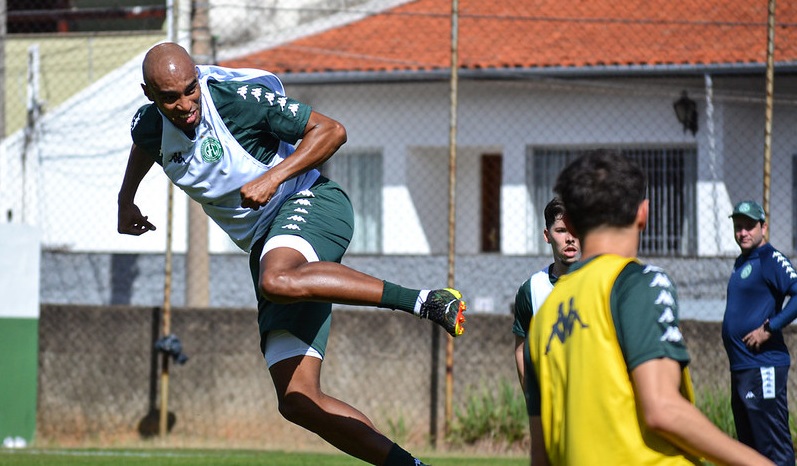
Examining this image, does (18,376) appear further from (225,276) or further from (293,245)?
(293,245)

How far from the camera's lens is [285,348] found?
18.0ft

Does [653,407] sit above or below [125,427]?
above

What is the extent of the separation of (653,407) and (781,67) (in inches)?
489

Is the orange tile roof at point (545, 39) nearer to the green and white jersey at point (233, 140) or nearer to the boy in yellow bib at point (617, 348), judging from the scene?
the green and white jersey at point (233, 140)

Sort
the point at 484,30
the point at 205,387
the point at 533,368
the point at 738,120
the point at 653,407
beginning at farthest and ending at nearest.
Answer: the point at 484,30
the point at 738,120
the point at 205,387
the point at 533,368
the point at 653,407

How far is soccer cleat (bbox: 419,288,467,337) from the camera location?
4832mm

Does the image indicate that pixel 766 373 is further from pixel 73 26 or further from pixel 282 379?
pixel 73 26

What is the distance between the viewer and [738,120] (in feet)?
50.9

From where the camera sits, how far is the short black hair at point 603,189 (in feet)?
9.70

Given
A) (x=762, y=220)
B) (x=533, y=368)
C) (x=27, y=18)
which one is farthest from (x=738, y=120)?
(x=533, y=368)

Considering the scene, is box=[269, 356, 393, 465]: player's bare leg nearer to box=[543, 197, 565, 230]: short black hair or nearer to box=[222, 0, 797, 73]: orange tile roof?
box=[543, 197, 565, 230]: short black hair

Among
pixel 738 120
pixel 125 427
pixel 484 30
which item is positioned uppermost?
pixel 484 30

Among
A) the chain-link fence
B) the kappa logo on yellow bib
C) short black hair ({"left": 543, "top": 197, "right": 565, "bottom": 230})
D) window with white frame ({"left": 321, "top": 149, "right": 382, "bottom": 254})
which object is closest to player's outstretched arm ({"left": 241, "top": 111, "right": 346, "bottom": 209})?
the kappa logo on yellow bib

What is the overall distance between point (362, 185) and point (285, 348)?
1306 centimetres
